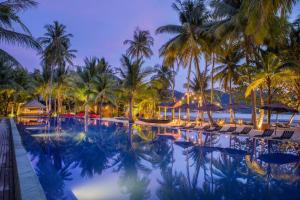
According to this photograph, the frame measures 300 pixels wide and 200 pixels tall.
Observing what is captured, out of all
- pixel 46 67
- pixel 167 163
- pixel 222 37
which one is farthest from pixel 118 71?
pixel 167 163

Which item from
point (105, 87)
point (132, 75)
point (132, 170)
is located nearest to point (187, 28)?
point (132, 75)

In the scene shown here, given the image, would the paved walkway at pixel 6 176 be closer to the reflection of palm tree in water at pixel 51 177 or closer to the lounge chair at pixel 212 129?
the reflection of palm tree in water at pixel 51 177

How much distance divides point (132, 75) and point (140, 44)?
6611mm

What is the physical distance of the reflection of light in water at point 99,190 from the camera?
606 cm

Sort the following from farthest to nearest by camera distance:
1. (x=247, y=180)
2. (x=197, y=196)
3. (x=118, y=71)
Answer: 1. (x=118, y=71)
2. (x=247, y=180)
3. (x=197, y=196)

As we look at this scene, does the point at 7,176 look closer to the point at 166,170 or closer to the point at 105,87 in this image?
the point at 166,170

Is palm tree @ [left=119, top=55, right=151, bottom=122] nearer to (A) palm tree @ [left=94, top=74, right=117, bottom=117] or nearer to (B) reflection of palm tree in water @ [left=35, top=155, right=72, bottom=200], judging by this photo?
(A) palm tree @ [left=94, top=74, right=117, bottom=117]

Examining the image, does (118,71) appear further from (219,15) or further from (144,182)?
(144,182)

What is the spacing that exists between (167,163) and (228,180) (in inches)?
102

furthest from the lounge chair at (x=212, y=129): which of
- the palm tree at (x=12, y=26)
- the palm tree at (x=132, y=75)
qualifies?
the palm tree at (x=12, y=26)

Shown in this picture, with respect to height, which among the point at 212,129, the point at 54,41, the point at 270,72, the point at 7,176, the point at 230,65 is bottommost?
the point at 7,176

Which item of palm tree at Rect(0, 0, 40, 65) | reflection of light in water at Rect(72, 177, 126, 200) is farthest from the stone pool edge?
palm tree at Rect(0, 0, 40, 65)

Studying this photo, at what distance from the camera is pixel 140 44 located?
102 feet

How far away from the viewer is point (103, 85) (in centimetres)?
2984
